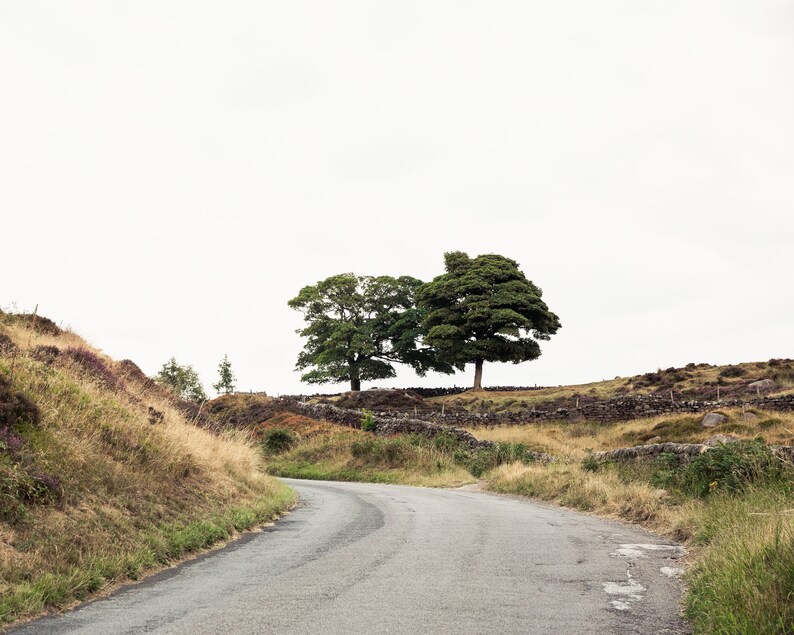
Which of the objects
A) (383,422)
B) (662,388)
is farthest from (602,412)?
(383,422)

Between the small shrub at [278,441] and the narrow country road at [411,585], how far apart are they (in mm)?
23826

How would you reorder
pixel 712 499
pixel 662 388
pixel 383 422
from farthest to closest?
1. pixel 662 388
2. pixel 383 422
3. pixel 712 499

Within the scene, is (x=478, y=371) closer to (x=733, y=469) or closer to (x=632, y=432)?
(x=632, y=432)

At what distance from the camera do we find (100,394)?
1528cm

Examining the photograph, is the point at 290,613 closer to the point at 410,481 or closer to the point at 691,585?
the point at 691,585

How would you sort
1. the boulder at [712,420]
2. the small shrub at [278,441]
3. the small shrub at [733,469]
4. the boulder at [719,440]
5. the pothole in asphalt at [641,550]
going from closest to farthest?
the pothole in asphalt at [641,550], the small shrub at [733,469], the boulder at [719,440], the boulder at [712,420], the small shrub at [278,441]

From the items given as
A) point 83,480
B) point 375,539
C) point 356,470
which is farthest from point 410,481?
point 83,480

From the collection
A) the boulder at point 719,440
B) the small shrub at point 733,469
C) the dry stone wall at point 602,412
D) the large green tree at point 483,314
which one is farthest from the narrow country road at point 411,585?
the large green tree at point 483,314

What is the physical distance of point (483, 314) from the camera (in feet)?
187

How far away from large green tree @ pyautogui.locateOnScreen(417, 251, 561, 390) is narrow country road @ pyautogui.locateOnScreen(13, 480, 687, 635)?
44.4 metres

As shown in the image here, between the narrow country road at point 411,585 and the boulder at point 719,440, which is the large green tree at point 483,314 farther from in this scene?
the narrow country road at point 411,585

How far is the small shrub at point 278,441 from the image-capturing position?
3638 centimetres

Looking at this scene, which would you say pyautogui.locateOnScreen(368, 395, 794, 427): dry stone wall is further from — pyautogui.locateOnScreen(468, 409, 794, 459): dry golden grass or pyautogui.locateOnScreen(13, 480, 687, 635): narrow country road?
pyautogui.locateOnScreen(13, 480, 687, 635): narrow country road

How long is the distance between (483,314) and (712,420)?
2683cm
